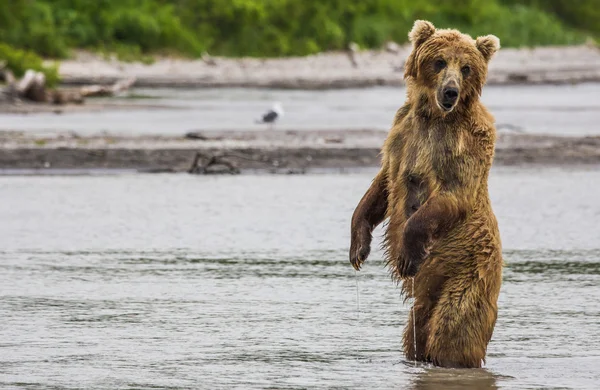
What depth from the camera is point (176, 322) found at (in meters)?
7.87

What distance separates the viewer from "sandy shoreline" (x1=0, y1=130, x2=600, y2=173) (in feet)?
55.1

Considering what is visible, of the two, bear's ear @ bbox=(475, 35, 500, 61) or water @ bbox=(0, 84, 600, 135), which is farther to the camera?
water @ bbox=(0, 84, 600, 135)

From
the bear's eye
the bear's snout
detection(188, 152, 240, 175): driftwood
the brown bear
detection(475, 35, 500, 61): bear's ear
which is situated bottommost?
detection(188, 152, 240, 175): driftwood

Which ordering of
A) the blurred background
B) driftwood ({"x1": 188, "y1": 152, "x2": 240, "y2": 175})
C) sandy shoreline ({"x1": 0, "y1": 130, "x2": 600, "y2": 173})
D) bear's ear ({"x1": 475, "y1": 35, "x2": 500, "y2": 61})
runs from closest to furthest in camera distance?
bear's ear ({"x1": 475, "y1": 35, "x2": 500, "y2": 61}) < the blurred background < driftwood ({"x1": 188, "y1": 152, "x2": 240, "y2": 175}) < sandy shoreline ({"x1": 0, "y1": 130, "x2": 600, "y2": 173})

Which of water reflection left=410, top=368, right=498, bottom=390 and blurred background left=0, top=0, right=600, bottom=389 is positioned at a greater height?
water reflection left=410, top=368, right=498, bottom=390

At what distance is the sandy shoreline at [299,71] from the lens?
38.8 m

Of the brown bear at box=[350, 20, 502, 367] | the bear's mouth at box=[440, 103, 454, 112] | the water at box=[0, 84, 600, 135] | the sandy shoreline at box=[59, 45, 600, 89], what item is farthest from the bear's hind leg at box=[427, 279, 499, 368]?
the sandy shoreline at box=[59, 45, 600, 89]

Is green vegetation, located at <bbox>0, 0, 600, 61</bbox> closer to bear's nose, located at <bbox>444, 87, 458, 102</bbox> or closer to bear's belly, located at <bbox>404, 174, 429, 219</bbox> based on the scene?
bear's belly, located at <bbox>404, 174, 429, 219</bbox>

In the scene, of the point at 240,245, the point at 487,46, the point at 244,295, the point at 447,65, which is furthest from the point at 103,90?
the point at 447,65

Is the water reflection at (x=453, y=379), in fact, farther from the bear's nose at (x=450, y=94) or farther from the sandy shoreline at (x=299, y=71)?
the sandy shoreline at (x=299, y=71)

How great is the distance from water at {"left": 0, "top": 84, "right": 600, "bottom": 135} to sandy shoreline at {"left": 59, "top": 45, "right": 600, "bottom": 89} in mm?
1153

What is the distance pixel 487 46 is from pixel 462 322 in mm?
1232

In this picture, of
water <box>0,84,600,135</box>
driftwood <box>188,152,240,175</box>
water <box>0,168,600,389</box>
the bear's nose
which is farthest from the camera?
water <box>0,84,600,135</box>

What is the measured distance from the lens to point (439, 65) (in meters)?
6.39
